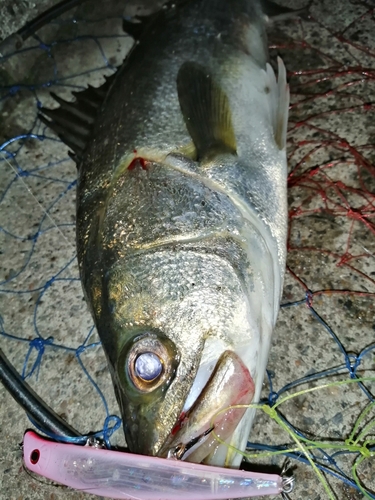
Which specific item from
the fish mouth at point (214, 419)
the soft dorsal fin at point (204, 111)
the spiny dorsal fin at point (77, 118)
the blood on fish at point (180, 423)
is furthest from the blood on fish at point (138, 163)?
the blood on fish at point (180, 423)

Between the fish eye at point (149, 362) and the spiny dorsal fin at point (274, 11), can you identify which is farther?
the spiny dorsal fin at point (274, 11)

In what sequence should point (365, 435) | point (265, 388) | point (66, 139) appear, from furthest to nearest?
point (66, 139), point (265, 388), point (365, 435)

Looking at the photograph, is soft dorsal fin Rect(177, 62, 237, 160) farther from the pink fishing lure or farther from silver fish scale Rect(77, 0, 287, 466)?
the pink fishing lure

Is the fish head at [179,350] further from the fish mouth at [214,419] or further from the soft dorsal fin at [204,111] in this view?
the soft dorsal fin at [204,111]

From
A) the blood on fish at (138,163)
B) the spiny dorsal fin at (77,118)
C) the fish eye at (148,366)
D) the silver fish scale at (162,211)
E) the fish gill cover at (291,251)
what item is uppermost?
the spiny dorsal fin at (77,118)

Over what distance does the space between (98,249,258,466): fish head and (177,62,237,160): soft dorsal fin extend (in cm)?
56

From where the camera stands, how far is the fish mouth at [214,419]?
156 centimetres

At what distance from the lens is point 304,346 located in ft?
7.23

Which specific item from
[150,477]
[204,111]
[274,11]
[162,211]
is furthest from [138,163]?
[274,11]

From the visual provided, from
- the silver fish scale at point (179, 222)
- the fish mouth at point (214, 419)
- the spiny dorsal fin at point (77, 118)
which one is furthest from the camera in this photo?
the spiny dorsal fin at point (77, 118)

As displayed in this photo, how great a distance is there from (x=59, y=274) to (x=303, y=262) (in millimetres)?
1363

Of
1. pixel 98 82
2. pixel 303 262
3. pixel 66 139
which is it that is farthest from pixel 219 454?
pixel 98 82

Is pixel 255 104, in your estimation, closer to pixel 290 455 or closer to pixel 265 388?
pixel 265 388

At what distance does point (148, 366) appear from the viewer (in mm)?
1625
